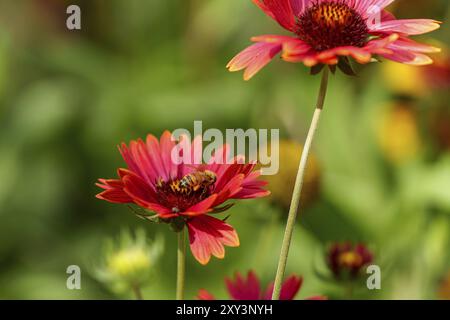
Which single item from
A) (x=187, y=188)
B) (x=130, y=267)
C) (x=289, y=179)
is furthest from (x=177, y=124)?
(x=187, y=188)

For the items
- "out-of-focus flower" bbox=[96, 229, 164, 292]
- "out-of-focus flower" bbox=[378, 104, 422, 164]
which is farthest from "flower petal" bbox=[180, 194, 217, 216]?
"out-of-focus flower" bbox=[378, 104, 422, 164]

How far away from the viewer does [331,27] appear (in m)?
0.53

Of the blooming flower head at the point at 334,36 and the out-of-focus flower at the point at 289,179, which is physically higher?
the blooming flower head at the point at 334,36

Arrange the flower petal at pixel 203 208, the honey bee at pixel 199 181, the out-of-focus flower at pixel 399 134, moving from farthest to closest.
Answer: the out-of-focus flower at pixel 399 134
the honey bee at pixel 199 181
the flower petal at pixel 203 208

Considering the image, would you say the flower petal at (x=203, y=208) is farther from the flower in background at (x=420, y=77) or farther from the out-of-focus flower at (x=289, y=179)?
the flower in background at (x=420, y=77)

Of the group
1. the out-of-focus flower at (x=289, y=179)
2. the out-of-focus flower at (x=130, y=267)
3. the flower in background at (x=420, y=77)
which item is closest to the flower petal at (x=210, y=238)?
the out-of-focus flower at (x=130, y=267)

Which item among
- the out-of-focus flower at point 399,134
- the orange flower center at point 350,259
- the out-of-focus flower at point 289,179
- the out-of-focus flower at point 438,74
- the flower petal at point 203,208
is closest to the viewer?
the flower petal at point 203,208

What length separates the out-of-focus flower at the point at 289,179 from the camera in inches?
39.8

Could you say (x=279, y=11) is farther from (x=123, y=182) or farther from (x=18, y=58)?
(x=18, y=58)

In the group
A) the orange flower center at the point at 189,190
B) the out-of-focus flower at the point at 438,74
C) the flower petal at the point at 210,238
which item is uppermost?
the out-of-focus flower at the point at 438,74

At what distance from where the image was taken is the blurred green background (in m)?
1.34

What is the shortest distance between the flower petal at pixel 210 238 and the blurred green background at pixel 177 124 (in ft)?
2.35

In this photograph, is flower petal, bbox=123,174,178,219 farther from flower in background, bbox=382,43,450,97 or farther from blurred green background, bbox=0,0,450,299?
flower in background, bbox=382,43,450,97

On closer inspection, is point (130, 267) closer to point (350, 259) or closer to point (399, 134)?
point (350, 259)
